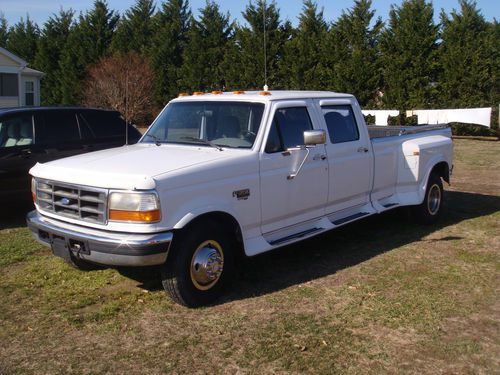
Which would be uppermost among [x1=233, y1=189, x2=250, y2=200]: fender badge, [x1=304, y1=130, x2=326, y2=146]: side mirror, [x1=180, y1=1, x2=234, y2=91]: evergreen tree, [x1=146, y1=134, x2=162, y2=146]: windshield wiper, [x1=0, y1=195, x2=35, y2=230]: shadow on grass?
[x1=180, y1=1, x2=234, y2=91]: evergreen tree

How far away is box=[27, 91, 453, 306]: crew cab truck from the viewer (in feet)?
14.8

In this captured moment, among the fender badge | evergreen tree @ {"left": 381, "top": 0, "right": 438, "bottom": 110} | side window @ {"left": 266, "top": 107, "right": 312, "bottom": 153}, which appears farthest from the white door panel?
evergreen tree @ {"left": 381, "top": 0, "right": 438, "bottom": 110}

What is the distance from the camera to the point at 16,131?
7.90 meters

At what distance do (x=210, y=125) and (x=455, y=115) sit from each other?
18.0 m

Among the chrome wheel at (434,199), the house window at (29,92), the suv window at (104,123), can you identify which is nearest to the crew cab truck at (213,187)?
the chrome wheel at (434,199)

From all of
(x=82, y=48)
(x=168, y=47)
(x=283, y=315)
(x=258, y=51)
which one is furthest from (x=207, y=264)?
(x=82, y=48)

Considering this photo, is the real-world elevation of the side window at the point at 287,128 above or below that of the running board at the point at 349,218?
above

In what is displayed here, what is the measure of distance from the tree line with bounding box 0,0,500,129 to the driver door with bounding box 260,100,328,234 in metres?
18.0

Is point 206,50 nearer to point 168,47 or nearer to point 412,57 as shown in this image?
point 168,47

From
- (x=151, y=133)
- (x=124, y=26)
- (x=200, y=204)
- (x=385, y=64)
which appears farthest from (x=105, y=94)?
(x=200, y=204)

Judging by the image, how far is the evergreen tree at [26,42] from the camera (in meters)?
39.3

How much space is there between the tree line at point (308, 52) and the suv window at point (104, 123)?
15168 mm

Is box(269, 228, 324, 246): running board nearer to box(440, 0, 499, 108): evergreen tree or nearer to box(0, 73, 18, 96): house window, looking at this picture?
box(440, 0, 499, 108): evergreen tree

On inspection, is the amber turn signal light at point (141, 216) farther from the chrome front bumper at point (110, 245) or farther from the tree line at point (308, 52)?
the tree line at point (308, 52)
